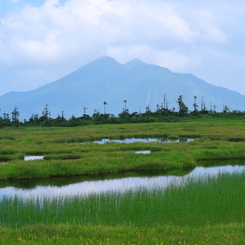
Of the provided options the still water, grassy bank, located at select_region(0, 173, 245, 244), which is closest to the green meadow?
grassy bank, located at select_region(0, 173, 245, 244)

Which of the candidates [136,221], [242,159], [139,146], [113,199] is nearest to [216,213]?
[136,221]

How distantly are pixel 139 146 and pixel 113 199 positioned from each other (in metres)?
24.5

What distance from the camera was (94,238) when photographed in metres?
11.5

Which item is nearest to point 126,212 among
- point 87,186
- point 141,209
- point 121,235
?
point 141,209

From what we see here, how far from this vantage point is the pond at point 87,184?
71.9ft

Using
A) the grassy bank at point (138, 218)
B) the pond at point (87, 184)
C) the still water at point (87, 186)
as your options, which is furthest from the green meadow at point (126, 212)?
the still water at point (87, 186)

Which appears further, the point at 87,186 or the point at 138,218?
the point at 87,186

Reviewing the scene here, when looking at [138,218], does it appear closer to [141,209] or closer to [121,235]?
[141,209]

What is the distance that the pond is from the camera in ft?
71.9

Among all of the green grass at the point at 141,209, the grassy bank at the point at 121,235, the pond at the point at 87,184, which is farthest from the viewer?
the pond at the point at 87,184

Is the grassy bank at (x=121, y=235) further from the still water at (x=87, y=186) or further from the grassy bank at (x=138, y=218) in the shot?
the still water at (x=87, y=186)

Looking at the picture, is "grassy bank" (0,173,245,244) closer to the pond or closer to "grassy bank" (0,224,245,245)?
"grassy bank" (0,224,245,245)

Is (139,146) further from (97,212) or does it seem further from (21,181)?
(97,212)

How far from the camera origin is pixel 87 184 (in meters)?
24.4
